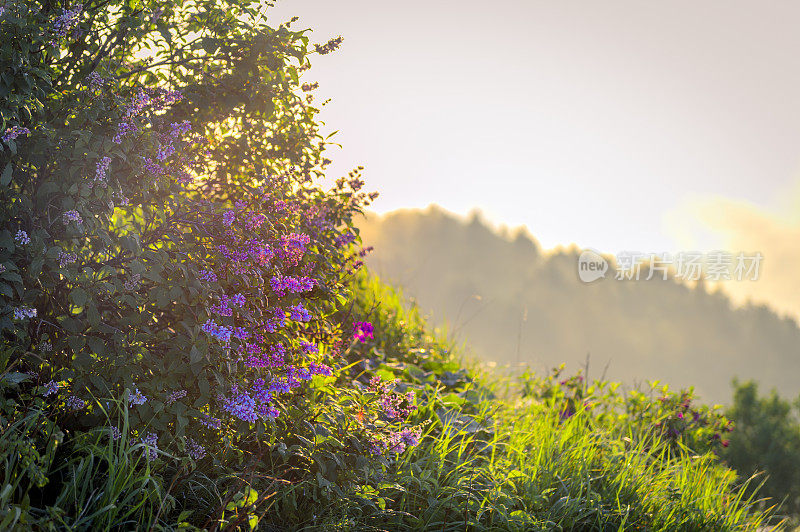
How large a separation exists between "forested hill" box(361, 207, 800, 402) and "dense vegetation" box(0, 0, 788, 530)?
32.2 meters

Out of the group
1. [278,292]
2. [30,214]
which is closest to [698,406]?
[278,292]

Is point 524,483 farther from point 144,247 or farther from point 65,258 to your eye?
point 65,258

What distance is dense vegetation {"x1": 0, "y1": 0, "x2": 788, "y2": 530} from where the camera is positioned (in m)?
2.38

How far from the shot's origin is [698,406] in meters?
6.36

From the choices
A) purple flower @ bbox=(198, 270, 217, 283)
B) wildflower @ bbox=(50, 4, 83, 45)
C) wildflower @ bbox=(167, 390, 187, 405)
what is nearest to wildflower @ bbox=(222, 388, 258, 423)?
wildflower @ bbox=(167, 390, 187, 405)

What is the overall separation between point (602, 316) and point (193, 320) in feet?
158

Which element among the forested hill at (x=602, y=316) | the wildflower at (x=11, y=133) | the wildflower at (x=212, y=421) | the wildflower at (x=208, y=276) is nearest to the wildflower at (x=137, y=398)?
the wildflower at (x=212, y=421)

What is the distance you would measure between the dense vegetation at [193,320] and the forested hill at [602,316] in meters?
32.2

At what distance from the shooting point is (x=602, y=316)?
47375mm

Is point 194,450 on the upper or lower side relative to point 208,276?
lower

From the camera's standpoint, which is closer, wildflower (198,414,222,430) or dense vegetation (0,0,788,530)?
dense vegetation (0,0,788,530)

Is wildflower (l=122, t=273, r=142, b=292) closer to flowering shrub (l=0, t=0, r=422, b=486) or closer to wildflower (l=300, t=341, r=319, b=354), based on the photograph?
flowering shrub (l=0, t=0, r=422, b=486)

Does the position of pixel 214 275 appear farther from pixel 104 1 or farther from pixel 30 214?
pixel 104 1

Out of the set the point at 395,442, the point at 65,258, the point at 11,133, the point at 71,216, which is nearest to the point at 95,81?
the point at 11,133
